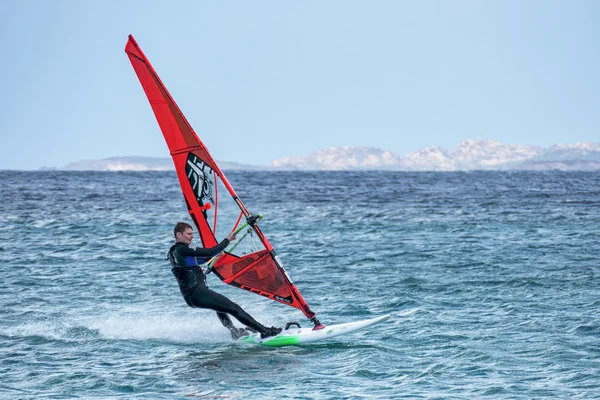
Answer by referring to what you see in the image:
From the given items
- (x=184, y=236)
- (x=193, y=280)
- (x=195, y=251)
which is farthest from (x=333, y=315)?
(x=184, y=236)

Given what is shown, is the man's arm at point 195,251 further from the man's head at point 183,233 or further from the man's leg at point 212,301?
the man's leg at point 212,301

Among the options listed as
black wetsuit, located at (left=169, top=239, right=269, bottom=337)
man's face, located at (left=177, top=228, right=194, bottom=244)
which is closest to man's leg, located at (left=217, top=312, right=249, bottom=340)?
black wetsuit, located at (left=169, top=239, right=269, bottom=337)

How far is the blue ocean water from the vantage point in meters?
9.34

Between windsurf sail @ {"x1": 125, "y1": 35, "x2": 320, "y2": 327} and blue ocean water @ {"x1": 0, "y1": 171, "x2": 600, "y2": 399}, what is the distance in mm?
933

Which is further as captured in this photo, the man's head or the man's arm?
the man's head

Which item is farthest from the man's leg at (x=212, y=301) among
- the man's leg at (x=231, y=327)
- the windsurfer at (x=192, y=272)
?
the man's leg at (x=231, y=327)

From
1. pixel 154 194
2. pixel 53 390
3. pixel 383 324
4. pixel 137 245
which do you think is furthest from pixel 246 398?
pixel 154 194

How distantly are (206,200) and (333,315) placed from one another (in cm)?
291

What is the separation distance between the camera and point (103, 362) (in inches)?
408

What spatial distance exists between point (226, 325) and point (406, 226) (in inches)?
641

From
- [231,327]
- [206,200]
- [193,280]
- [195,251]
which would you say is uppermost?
[206,200]

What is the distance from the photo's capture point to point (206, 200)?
466 inches

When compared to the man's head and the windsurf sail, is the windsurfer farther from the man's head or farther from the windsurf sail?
the windsurf sail

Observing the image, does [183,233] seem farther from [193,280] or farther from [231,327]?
[231,327]
